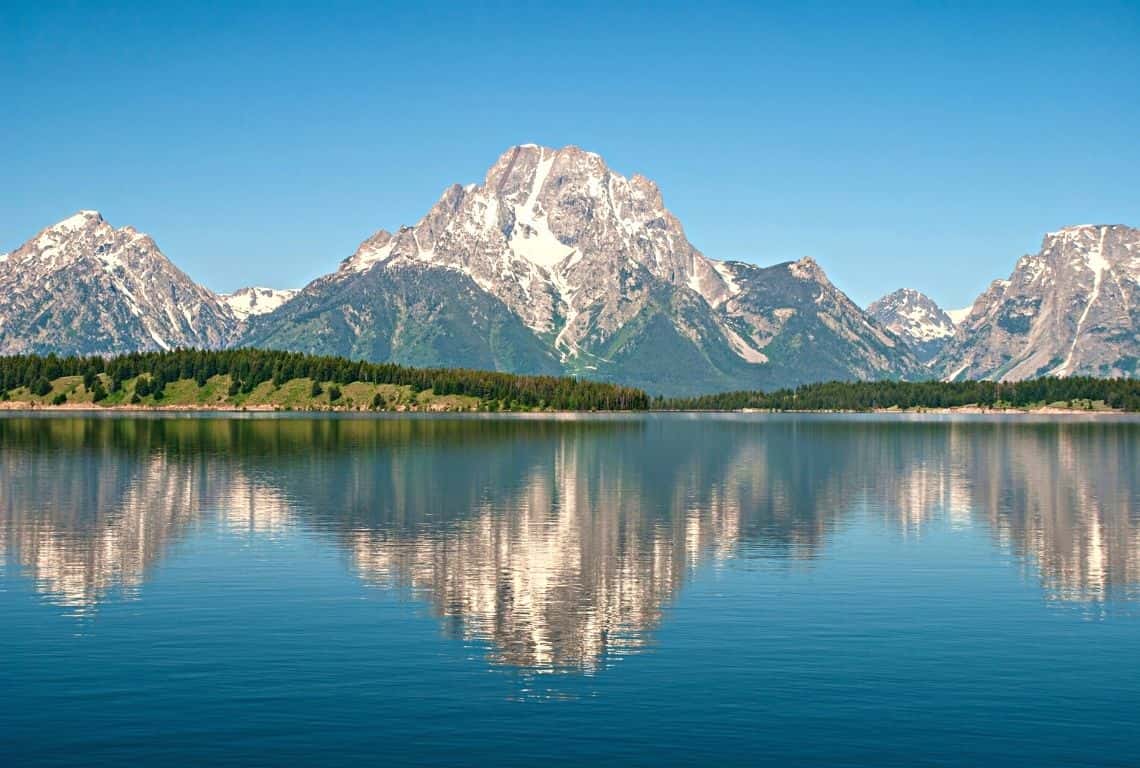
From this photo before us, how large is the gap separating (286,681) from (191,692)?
3.54 meters

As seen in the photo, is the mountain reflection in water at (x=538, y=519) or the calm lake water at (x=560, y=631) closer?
the calm lake water at (x=560, y=631)

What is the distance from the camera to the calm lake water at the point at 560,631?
1581 inches

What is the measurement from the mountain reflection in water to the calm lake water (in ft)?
1.45

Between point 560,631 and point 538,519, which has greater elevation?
point 538,519

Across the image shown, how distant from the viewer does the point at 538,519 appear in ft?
329

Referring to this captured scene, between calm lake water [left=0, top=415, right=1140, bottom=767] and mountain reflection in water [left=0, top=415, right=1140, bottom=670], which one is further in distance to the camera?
mountain reflection in water [left=0, top=415, right=1140, bottom=670]

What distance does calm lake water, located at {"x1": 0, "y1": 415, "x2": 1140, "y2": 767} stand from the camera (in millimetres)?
40156

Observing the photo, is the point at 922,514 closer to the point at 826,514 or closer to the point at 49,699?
the point at 826,514

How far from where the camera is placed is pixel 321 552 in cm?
8025

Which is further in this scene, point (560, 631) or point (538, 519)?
point (538, 519)

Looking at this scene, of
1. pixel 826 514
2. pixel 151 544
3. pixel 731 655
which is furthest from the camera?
pixel 826 514

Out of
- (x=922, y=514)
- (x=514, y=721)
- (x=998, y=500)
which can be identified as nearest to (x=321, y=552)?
(x=514, y=721)

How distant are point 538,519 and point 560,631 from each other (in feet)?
146

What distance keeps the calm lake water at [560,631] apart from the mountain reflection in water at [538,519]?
1.45 ft
